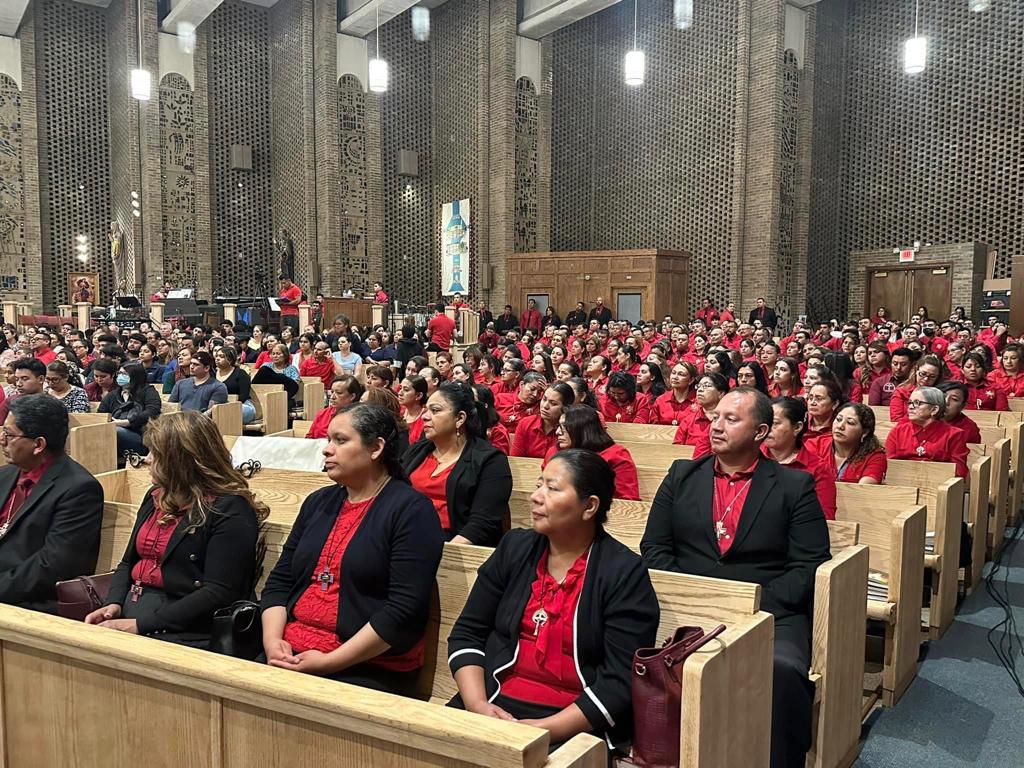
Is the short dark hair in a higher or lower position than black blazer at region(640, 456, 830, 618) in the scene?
higher

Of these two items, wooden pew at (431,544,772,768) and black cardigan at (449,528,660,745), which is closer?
wooden pew at (431,544,772,768)

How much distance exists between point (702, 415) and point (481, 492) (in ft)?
7.80

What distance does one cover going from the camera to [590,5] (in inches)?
738

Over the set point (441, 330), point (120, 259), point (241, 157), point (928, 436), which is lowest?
point (928, 436)

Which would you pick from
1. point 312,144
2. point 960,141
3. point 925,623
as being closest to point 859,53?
point 960,141

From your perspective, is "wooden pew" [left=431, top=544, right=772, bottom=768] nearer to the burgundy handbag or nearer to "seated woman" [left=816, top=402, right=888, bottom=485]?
the burgundy handbag

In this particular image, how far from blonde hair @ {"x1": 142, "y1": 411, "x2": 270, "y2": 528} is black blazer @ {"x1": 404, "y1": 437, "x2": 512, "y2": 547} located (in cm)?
93

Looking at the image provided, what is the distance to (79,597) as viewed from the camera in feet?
9.45

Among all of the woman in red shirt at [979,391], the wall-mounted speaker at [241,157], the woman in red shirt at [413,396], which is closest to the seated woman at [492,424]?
the woman in red shirt at [413,396]

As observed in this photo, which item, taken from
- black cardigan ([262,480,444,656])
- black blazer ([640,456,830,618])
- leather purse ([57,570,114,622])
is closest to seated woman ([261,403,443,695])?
black cardigan ([262,480,444,656])

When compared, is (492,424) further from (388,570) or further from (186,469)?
(388,570)

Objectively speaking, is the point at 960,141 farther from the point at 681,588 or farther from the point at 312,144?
the point at 681,588

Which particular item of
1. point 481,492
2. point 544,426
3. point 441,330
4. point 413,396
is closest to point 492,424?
point 544,426

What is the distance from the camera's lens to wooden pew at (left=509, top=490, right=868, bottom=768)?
2662mm
